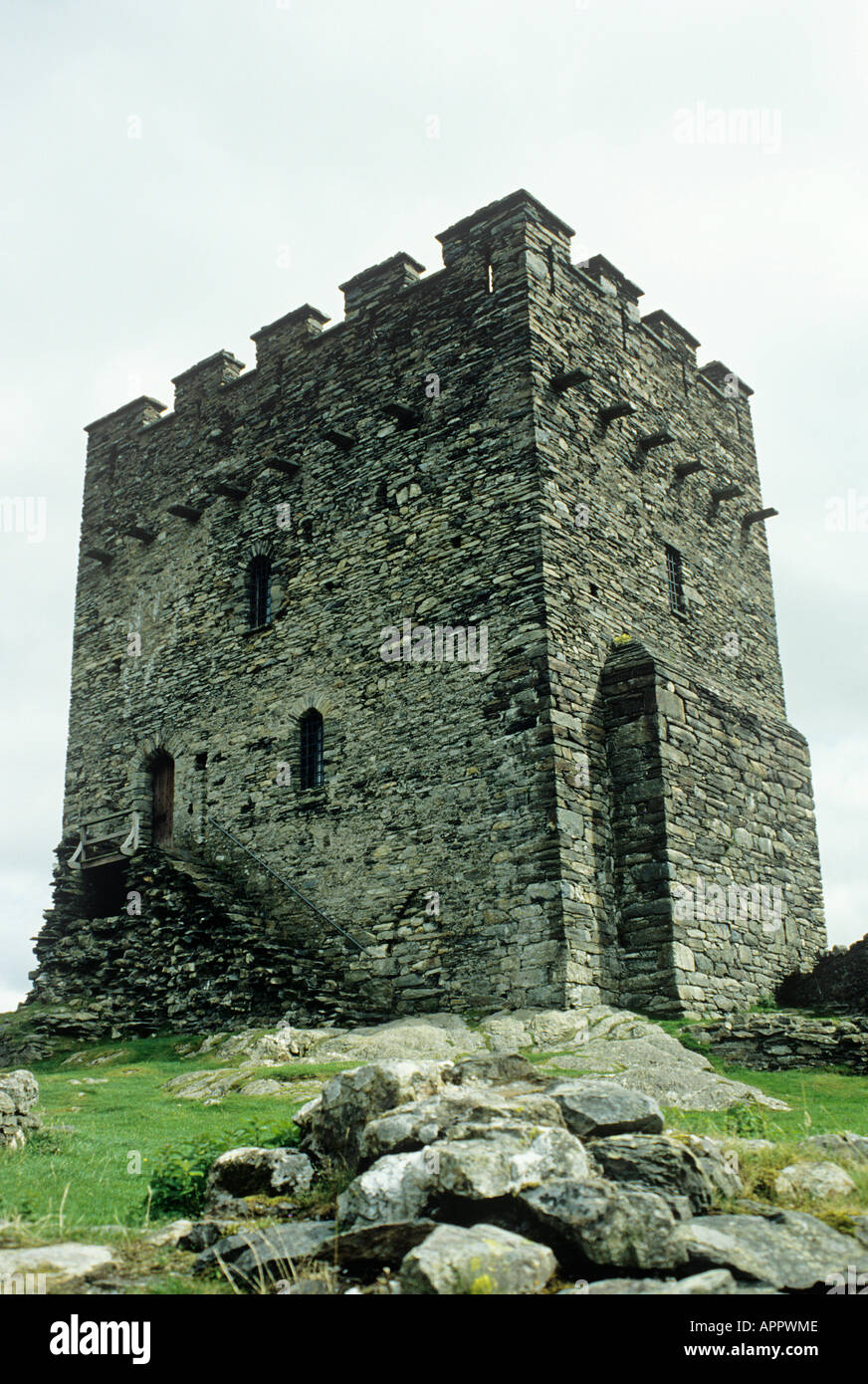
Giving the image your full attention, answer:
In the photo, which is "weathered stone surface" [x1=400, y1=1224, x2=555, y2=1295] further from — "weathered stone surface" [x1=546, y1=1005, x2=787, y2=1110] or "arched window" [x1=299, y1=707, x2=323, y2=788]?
"arched window" [x1=299, y1=707, x2=323, y2=788]

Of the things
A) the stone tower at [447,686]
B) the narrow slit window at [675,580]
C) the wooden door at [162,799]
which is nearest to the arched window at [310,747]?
the stone tower at [447,686]

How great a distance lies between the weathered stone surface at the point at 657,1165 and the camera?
548cm

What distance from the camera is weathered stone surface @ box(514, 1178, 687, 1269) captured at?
16.0ft

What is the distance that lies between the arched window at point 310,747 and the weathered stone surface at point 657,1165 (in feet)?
39.6

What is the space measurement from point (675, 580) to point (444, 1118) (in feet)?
46.0

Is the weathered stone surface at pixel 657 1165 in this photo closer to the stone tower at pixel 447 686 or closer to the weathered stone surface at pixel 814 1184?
the weathered stone surface at pixel 814 1184

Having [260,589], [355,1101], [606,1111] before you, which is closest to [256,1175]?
[355,1101]

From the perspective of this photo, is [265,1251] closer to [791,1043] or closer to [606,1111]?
[606,1111]

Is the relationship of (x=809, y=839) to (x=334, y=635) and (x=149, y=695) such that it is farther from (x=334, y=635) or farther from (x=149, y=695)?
(x=149, y=695)

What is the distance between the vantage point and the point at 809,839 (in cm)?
1898

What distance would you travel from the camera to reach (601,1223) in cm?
499

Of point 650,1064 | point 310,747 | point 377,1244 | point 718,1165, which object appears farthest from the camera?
point 310,747
